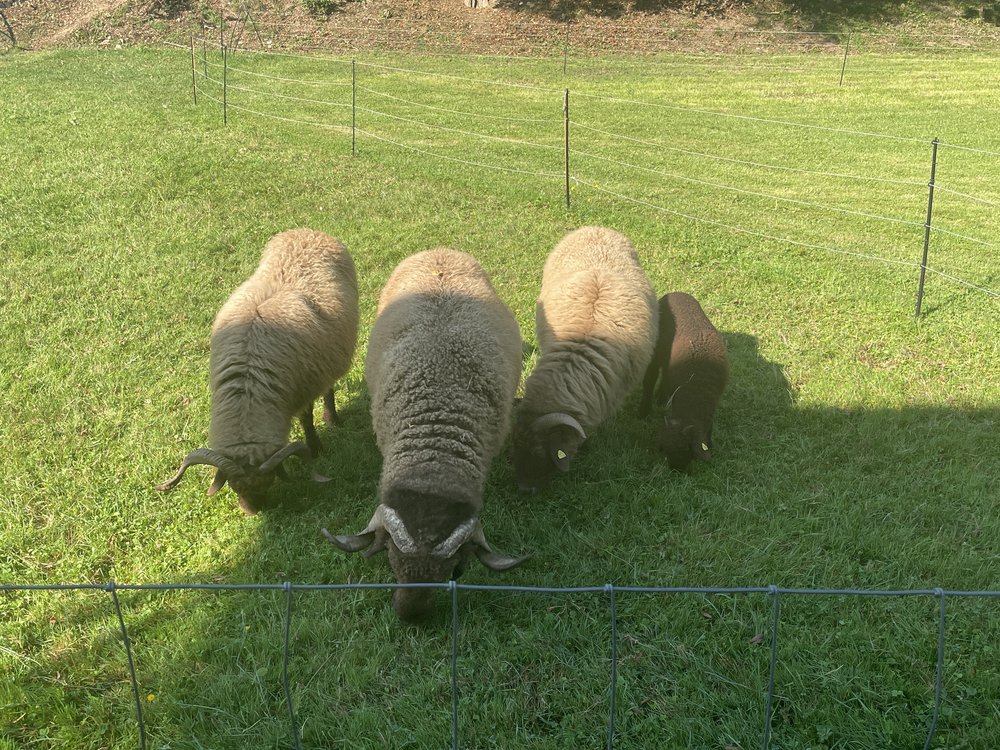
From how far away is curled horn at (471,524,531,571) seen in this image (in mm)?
4004

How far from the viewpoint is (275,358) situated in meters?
5.25

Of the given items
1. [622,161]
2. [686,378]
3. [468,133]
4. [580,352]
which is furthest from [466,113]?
[686,378]

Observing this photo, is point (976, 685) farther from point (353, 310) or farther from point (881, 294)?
point (881, 294)

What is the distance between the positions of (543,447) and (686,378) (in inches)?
62.1

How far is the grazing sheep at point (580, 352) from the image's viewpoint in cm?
527

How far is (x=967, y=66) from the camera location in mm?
22422

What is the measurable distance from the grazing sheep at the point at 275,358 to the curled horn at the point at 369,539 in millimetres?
995

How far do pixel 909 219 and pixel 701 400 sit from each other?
8.11 meters

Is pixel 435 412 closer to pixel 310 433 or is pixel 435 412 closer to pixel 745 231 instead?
pixel 310 433

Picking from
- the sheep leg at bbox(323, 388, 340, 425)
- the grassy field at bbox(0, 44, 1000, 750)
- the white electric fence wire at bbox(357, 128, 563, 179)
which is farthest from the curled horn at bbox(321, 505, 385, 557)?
the white electric fence wire at bbox(357, 128, 563, 179)

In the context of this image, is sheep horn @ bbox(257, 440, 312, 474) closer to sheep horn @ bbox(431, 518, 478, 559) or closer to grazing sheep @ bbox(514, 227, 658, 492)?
sheep horn @ bbox(431, 518, 478, 559)

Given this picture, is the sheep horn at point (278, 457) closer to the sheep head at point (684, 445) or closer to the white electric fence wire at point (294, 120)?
the sheep head at point (684, 445)

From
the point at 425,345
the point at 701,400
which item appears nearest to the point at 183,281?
the point at 425,345

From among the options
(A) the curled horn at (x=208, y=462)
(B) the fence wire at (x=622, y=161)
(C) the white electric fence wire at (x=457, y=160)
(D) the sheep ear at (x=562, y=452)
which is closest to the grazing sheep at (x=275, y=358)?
(A) the curled horn at (x=208, y=462)
